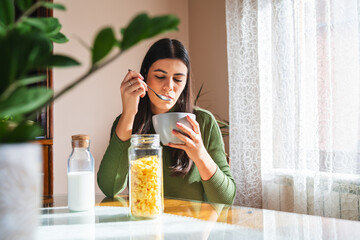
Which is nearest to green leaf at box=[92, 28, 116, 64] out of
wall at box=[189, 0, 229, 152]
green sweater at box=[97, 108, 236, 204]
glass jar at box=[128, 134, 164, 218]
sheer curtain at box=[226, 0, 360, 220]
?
glass jar at box=[128, 134, 164, 218]

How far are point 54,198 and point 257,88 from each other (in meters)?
1.66

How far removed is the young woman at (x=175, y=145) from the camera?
115 centimetres

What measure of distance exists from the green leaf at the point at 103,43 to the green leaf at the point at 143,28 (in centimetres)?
1

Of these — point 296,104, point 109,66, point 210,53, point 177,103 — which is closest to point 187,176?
point 177,103

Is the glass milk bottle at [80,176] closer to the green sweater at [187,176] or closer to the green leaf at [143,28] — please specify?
the green sweater at [187,176]

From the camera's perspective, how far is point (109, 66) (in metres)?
2.67

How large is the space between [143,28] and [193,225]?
582 mm

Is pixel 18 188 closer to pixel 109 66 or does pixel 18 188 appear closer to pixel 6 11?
pixel 6 11

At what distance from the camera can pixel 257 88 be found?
2355mm

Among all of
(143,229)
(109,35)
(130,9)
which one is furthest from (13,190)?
(130,9)

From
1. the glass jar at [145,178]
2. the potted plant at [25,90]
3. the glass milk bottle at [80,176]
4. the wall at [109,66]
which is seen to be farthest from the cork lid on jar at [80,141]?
the wall at [109,66]

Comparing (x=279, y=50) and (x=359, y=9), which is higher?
(x=359, y=9)

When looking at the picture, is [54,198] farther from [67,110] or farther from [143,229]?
[67,110]

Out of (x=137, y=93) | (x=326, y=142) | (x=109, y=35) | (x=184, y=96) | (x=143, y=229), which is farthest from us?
(x=326, y=142)
